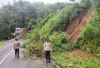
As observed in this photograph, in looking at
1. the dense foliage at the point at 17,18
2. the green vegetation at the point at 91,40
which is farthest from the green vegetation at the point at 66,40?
the dense foliage at the point at 17,18

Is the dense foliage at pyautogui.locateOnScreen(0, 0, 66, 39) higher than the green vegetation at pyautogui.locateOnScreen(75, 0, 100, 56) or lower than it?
higher

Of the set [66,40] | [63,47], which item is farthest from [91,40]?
[66,40]

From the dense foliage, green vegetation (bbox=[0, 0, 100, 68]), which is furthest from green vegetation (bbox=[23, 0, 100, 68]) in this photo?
the dense foliage

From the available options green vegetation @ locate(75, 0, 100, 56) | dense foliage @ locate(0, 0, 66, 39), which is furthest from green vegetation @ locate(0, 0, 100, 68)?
dense foliage @ locate(0, 0, 66, 39)

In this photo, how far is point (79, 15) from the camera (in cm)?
1873

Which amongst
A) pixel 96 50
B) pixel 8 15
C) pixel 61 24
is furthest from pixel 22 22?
pixel 96 50

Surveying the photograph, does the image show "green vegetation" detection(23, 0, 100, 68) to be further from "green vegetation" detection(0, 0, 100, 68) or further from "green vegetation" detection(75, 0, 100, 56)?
"green vegetation" detection(75, 0, 100, 56)

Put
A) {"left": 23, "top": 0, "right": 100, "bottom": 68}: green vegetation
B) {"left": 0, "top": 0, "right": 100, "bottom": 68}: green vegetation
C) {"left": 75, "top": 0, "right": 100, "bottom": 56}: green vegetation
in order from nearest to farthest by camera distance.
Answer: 1. {"left": 23, "top": 0, "right": 100, "bottom": 68}: green vegetation
2. {"left": 0, "top": 0, "right": 100, "bottom": 68}: green vegetation
3. {"left": 75, "top": 0, "right": 100, "bottom": 56}: green vegetation

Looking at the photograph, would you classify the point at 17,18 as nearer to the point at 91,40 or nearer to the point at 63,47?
the point at 63,47

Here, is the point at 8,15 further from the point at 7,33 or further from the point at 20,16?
the point at 7,33

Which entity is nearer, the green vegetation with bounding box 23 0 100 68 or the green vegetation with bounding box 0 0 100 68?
the green vegetation with bounding box 23 0 100 68

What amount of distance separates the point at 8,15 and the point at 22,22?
8250 millimetres

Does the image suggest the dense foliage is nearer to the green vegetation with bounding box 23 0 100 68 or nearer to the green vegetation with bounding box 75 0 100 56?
the green vegetation with bounding box 23 0 100 68

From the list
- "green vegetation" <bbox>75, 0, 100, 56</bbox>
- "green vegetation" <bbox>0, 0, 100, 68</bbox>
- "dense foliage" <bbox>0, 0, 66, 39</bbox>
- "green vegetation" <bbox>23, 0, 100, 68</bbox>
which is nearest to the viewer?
"green vegetation" <bbox>23, 0, 100, 68</bbox>
